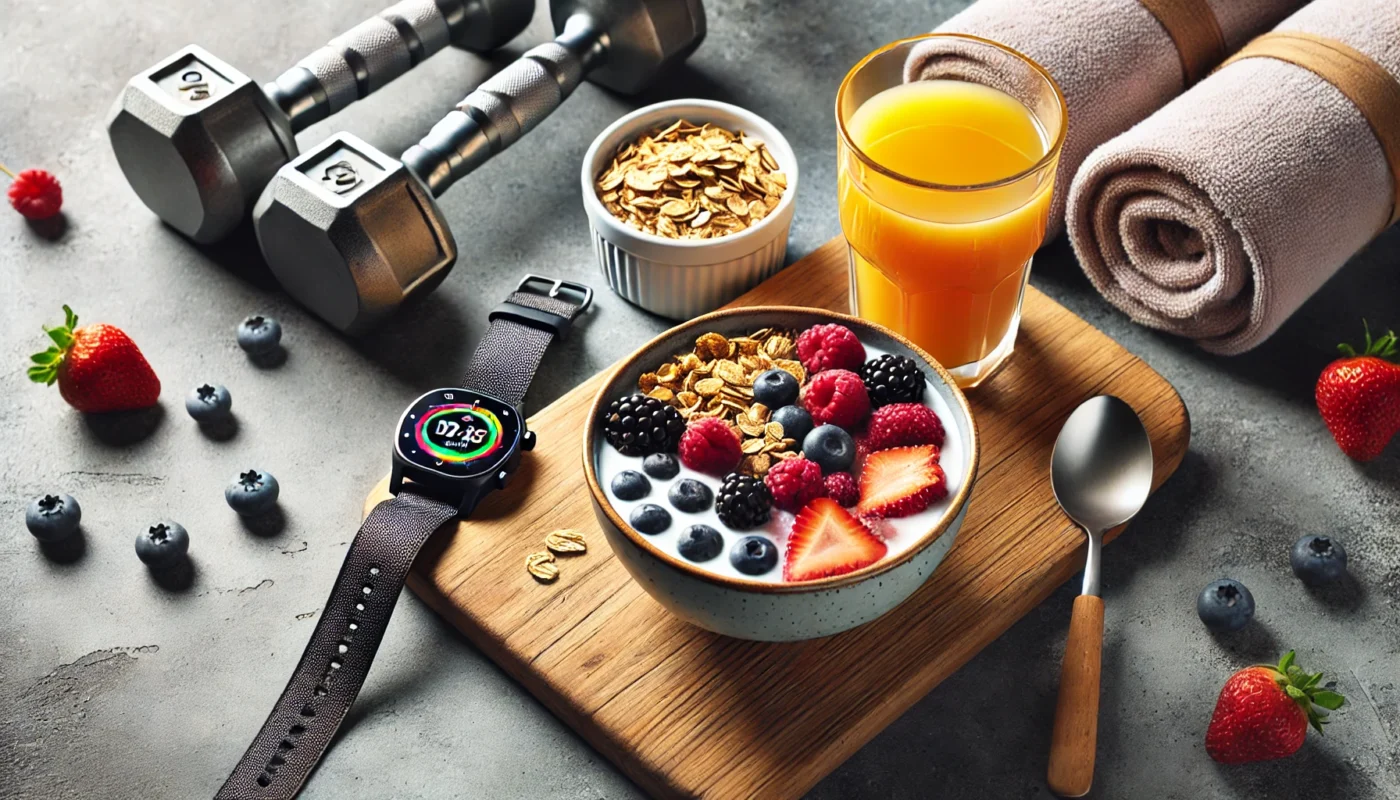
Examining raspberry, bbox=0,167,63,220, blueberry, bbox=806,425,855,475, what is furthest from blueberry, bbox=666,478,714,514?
raspberry, bbox=0,167,63,220

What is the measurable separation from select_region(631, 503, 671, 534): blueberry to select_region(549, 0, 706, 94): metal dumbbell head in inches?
38.1

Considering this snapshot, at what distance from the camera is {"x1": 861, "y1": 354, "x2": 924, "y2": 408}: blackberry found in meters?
1.30

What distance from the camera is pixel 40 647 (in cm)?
142

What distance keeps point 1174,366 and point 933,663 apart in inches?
24.2

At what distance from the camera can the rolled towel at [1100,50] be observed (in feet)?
5.57

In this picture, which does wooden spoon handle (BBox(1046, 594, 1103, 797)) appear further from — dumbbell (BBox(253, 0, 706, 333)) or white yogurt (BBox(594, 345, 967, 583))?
dumbbell (BBox(253, 0, 706, 333))

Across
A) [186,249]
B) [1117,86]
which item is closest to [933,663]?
[1117,86]

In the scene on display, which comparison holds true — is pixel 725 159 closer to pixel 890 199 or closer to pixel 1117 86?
pixel 890 199

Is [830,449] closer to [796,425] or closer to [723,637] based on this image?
[796,425]

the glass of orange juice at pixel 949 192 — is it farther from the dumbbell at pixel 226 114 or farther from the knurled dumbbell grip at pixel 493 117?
the dumbbell at pixel 226 114

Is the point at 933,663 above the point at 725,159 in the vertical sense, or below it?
below

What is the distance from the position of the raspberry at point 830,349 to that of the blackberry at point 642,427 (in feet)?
0.52

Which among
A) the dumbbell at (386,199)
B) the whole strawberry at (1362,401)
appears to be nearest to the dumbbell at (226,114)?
the dumbbell at (386,199)

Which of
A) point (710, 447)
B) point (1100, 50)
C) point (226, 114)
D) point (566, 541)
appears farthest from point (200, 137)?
point (1100, 50)
